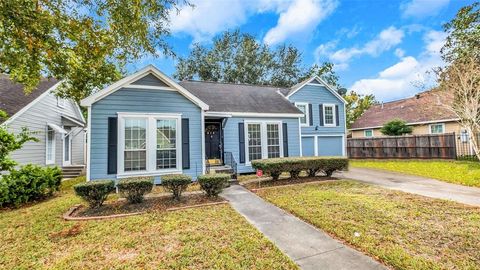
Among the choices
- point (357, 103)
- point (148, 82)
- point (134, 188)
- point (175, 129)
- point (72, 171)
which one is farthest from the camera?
point (357, 103)

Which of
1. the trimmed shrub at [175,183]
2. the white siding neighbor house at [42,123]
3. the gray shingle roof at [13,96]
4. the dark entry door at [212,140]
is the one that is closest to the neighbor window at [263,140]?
the dark entry door at [212,140]

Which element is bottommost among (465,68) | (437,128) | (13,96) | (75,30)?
(437,128)

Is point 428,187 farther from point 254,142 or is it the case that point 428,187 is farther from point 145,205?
point 145,205

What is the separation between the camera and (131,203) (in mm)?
6809

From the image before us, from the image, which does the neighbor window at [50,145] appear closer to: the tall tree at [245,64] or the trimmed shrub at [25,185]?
the trimmed shrub at [25,185]

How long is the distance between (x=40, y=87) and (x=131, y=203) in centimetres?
1224

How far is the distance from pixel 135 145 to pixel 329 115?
14.0m

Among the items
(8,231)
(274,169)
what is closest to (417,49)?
(274,169)

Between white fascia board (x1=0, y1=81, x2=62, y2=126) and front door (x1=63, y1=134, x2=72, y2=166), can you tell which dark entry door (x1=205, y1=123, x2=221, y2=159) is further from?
front door (x1=63, y1=134, x2=72, y2=166)

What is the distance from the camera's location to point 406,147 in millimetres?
16719

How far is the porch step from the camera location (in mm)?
13837

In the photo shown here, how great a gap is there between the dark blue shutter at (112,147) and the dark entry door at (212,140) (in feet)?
14.1

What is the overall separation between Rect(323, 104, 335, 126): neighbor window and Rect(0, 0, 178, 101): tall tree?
13.6 m

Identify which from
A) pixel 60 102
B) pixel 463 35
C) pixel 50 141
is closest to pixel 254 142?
pixel 50 141
